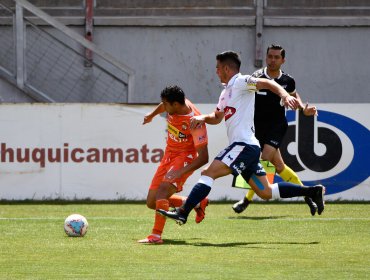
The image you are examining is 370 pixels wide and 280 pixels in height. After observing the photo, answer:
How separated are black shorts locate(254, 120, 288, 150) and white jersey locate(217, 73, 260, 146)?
8.53 ft

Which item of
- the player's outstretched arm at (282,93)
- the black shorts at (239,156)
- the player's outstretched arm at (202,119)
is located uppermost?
the player's outstretched arm at (282,93)

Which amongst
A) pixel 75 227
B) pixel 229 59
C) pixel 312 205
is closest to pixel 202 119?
pixel 229 59

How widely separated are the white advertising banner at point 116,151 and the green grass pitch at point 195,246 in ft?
5.54

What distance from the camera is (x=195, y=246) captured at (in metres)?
10.1

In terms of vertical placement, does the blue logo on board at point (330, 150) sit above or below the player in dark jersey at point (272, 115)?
below

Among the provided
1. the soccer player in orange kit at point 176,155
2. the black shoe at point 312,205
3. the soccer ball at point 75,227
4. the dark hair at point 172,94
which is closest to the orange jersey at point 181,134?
the soccer player in orange kit at point 176,155

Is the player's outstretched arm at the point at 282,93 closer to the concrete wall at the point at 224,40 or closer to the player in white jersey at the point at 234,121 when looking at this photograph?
the player in white jersey at the point at 234,121

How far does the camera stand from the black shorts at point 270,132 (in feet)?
43.7

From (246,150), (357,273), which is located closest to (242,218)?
(246,150)

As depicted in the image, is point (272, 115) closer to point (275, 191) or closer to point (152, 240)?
point (275, 191)

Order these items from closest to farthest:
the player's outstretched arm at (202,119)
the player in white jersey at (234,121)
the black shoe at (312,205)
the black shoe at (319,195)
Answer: the player's outstretched arm at (202,119)
the player in white jersey at (234,121)
the black shoe at (319,195)
the black shoe at (312,205)

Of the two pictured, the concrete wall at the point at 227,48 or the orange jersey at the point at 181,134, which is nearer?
the orange jersey at the point at 181,134

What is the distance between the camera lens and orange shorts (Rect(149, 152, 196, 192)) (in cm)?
1103

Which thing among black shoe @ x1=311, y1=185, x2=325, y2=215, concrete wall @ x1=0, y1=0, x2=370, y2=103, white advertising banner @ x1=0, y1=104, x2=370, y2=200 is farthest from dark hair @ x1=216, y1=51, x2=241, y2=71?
concrete wall @ x1=0, y1=0, x2=370, y2=103
